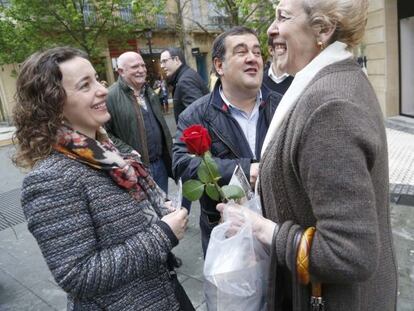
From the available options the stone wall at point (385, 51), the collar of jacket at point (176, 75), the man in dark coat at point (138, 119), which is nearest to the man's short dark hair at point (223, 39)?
the man in dark coat at point (138, 119)

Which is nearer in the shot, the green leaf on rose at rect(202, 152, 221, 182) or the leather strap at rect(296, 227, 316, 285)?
the leather strap at rect(296, 227, 316, 285)

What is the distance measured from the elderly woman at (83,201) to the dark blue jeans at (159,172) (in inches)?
100

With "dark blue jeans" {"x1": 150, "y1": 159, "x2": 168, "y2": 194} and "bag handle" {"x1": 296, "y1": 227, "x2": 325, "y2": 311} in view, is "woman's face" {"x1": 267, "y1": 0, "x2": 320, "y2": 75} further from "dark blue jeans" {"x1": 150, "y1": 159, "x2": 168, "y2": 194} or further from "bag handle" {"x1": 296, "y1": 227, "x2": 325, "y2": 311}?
"dark blue jeans" {"x1": 150, "y1": 159, "x2": 168, "y2": 194}

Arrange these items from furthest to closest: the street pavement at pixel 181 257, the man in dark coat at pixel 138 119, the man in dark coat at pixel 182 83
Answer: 1. the man in dark coat at pixel 182 83
2. the man in dark coat at pixel 138 119
3. the street pavement at pixel 181 257

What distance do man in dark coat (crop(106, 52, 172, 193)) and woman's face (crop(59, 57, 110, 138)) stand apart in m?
2.24

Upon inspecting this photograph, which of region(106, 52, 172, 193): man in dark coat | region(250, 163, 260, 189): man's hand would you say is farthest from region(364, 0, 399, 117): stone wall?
region(250, 163, 260, 189): man's hand

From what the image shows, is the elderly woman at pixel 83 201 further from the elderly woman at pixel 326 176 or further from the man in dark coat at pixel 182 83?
the man in dark coat at pixel 182 83

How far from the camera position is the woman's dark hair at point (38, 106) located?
151 cm

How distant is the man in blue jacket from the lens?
2.40 meters

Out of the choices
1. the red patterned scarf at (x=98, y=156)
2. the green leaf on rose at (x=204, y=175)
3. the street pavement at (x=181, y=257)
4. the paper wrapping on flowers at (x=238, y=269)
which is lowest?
the street pavement at (x=181, y=257)

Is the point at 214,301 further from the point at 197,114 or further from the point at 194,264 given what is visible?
the point at 194,264

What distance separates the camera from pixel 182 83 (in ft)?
14.8

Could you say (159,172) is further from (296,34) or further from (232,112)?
(296,34)

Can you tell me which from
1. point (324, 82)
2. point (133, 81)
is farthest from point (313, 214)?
point (133, 81)
